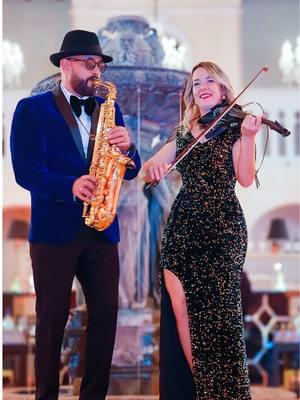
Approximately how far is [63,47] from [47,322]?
1.13 meters

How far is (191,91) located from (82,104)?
497mm

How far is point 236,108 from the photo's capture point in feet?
11.7

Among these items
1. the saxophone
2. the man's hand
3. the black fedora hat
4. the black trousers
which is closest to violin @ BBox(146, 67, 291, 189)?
the saxophone

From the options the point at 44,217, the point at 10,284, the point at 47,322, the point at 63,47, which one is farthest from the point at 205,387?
the point at 10,284

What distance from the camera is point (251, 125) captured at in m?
3.41

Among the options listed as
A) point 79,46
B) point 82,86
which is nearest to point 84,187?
point 82,86

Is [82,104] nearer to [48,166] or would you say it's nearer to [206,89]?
[48,166]

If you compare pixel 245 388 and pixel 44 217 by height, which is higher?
pixel 44 217

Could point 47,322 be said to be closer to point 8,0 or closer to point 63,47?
point 63,47

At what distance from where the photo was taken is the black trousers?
345 centimetres

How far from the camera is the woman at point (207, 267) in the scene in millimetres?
3588

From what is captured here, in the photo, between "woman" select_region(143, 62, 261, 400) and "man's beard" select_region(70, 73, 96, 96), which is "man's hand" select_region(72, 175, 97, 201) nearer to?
"woman" select_region(143, 62, 261, 400)

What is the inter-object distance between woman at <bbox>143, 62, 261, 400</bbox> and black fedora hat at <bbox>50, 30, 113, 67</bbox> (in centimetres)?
43

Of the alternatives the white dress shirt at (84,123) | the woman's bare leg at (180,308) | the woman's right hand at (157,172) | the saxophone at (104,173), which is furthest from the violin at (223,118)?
the woman's bare leg at (180,308)
